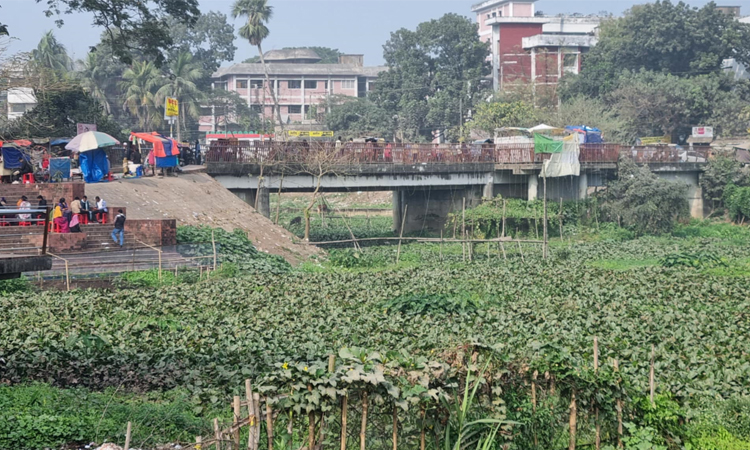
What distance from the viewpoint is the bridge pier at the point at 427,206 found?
46469 mm

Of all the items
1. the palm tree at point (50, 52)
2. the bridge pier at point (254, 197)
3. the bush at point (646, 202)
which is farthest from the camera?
the palm tree at point (50, 52)

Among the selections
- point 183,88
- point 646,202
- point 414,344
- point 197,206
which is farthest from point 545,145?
point 183,88

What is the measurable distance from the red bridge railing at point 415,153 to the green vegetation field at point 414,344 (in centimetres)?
940

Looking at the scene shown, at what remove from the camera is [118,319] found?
1778cm

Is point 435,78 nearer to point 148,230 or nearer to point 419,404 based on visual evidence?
point 148,230

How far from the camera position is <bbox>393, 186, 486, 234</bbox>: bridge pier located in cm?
4647

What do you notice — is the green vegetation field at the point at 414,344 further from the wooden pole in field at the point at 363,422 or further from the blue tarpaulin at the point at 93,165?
the blue tarpaulin at the point at 93,165

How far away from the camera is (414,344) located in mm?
14836

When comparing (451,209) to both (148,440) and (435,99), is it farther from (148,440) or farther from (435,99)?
(148,440)

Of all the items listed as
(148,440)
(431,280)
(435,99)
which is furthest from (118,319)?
(435,99)

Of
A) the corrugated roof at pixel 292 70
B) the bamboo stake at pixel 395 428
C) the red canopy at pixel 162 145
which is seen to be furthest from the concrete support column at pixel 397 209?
the corrugated roof at pixel 292 70

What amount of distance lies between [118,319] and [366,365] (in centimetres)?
1080

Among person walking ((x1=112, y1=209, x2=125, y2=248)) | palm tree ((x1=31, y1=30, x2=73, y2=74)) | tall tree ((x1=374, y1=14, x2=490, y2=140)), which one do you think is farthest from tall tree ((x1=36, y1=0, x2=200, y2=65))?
tall tree ((x1=374, y1=14, x2=490, y2=140))

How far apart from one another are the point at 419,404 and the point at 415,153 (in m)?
33.8
